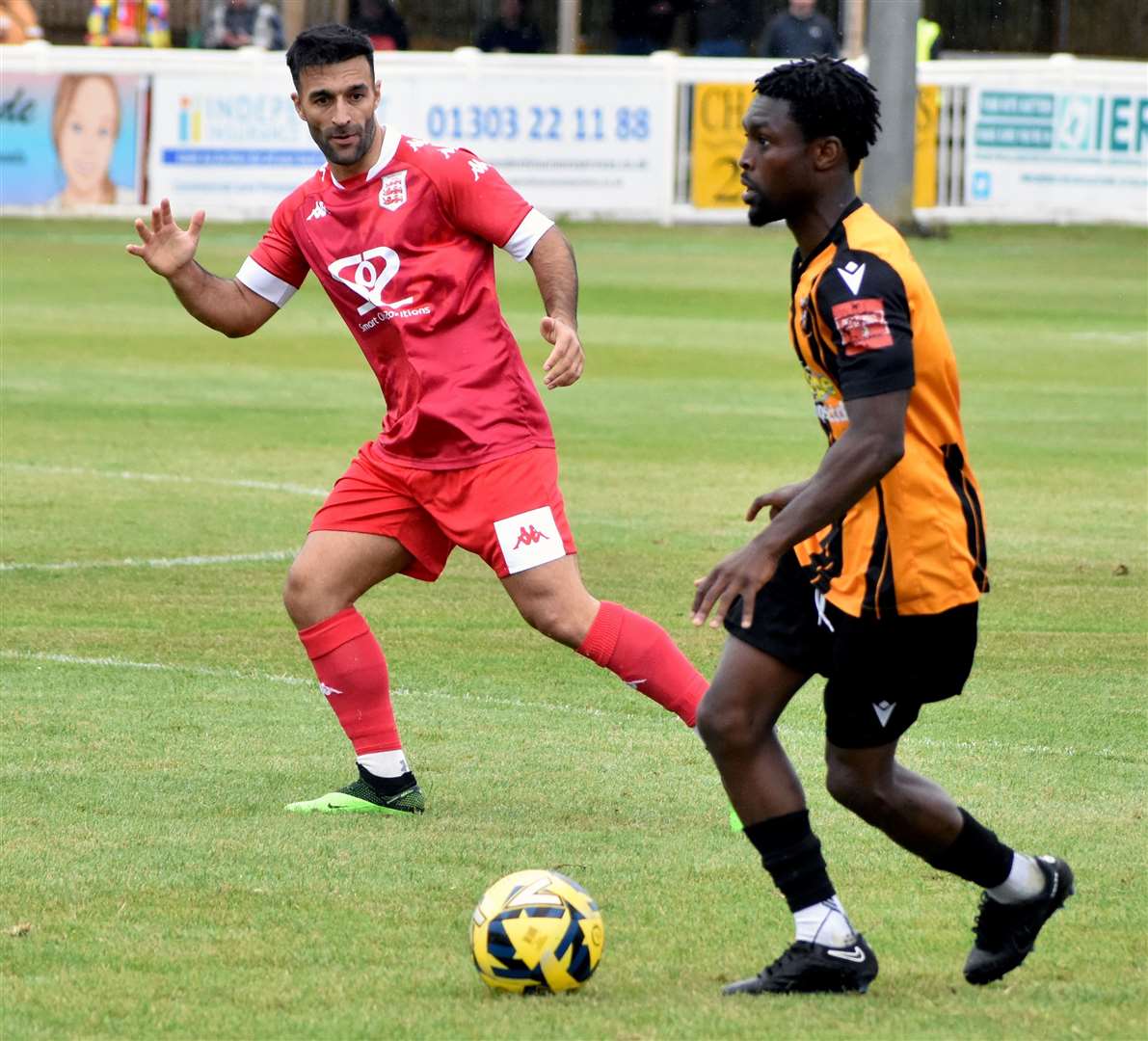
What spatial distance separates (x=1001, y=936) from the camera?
4.96 m

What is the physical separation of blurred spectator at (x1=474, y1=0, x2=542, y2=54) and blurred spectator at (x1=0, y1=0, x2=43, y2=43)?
6878mm

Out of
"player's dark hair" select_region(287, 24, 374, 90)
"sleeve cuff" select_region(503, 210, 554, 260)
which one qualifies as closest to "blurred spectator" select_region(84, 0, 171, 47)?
"player's dark hair" select_region(287, 24, 374, 90)

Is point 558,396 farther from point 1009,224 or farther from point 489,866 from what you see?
point 1009,224

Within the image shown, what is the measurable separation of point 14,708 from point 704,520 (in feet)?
16.8

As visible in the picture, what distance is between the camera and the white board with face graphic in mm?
27562

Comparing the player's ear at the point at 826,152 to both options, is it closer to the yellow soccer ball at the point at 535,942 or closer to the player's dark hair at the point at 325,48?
the yellow soccer ball at the point at 535,942

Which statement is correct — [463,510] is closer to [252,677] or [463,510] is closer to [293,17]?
[252,677]

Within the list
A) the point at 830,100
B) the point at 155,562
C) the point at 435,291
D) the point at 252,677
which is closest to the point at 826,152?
the point at 830,100

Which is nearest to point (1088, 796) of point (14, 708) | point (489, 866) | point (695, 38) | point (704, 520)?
point (489, 866)

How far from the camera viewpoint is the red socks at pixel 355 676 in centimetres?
666

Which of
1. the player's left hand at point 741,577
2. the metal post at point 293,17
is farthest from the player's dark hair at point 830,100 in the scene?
the metal post at point 293,17

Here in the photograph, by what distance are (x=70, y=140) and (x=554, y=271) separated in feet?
73.9

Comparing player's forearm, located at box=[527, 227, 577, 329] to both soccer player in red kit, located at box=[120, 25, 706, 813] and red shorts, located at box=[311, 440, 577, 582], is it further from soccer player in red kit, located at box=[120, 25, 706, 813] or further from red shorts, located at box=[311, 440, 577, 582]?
red shorts, located at box=[311, 440, 577, 582]

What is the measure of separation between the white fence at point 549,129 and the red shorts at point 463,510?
21.5 m
